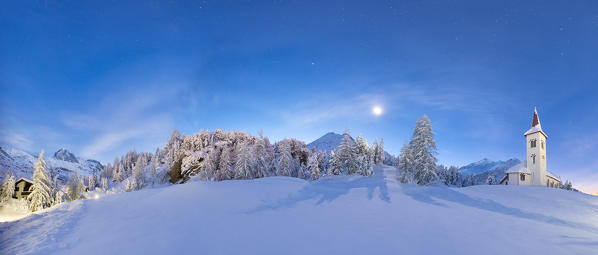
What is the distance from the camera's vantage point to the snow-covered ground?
6785 mm

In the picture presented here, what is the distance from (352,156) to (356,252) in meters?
38.8

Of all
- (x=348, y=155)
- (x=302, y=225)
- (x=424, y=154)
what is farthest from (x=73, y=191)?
(x=424, y=154)

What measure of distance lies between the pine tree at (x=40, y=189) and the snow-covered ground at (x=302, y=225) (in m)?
18.3

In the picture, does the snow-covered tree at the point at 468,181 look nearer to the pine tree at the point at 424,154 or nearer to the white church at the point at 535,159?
the white church at the point at 535,159

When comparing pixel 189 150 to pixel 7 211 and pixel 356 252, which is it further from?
pixel 356 252

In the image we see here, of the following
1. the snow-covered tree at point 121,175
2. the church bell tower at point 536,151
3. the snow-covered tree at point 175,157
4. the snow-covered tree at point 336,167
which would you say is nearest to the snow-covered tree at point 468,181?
the church bell tower at point 536,151

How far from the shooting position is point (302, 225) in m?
8.39

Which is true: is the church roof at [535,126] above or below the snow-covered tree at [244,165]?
above

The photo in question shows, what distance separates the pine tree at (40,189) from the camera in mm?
26531

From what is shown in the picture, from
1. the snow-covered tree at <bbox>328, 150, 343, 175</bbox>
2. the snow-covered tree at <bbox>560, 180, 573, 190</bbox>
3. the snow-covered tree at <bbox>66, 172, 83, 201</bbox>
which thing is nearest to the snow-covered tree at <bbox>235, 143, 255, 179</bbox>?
the snow-covered tree at <bbox>328, 150, 343, 175</bbox>

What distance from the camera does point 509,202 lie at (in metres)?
13.9

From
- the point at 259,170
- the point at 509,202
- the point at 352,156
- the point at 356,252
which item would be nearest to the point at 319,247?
the point at 356,252

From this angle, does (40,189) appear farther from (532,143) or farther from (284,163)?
(532,143)

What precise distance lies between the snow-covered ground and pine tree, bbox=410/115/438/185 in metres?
11.7
